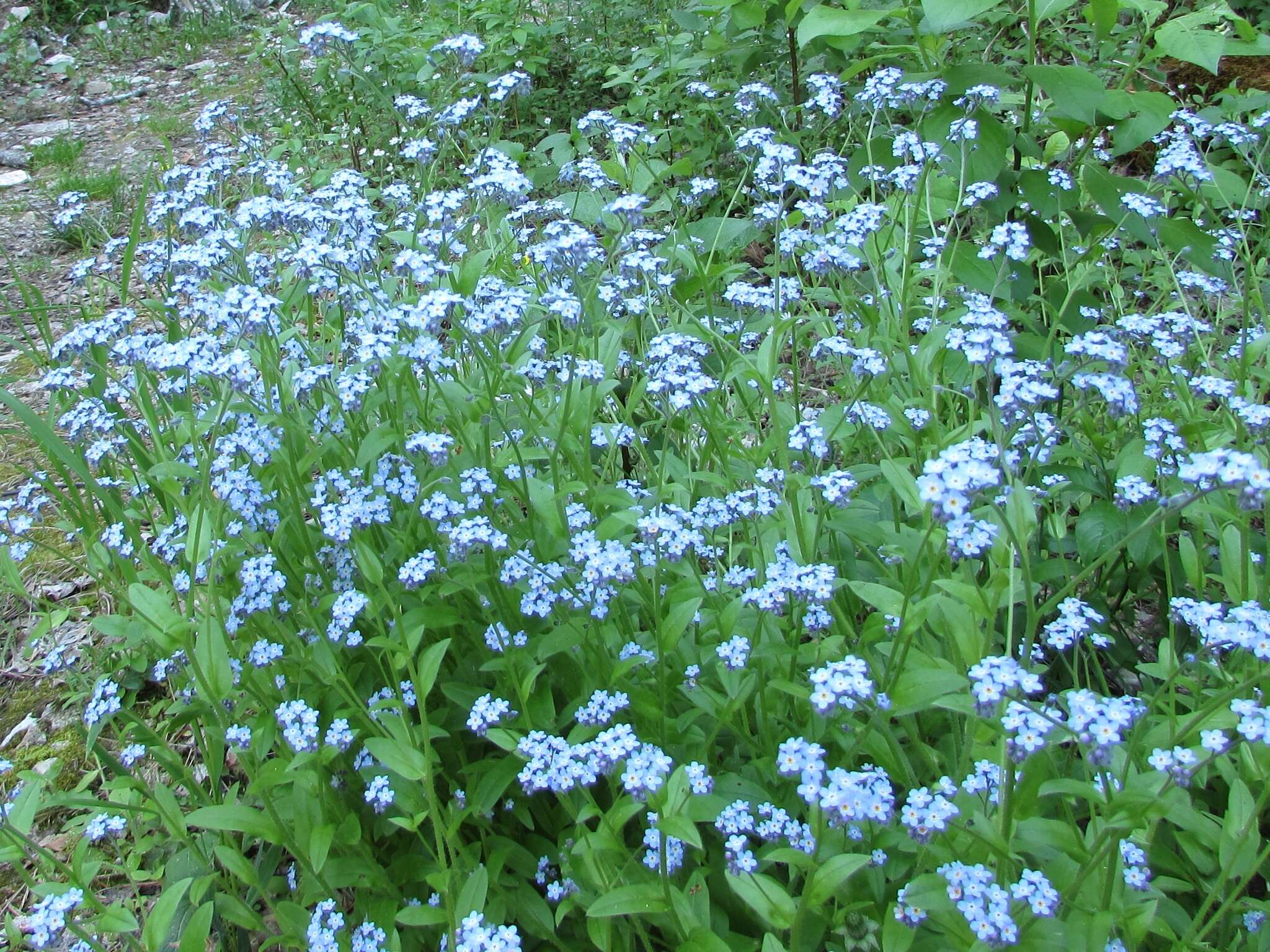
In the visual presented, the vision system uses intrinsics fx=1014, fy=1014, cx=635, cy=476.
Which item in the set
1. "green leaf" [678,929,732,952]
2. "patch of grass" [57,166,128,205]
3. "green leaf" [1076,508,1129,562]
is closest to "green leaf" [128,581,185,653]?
"green leaf" [678,929,732,952]

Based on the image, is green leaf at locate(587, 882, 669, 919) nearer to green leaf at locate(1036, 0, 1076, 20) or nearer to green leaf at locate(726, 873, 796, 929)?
green leaf at locate(726, 873, 796, 929)

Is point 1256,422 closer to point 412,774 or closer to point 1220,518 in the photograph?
point 1220,518

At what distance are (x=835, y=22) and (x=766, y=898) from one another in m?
2.67

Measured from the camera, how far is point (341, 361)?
3.64 meters

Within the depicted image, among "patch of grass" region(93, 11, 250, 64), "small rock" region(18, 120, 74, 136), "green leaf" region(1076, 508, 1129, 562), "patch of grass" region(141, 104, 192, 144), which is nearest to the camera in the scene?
"green leaf" region(1076, 508, 1129, 562)

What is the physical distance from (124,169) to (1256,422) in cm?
744

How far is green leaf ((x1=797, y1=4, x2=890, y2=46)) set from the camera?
127 inches

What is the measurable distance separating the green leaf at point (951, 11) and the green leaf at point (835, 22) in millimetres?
351

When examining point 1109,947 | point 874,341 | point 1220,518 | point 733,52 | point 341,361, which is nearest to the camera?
point 1109,947

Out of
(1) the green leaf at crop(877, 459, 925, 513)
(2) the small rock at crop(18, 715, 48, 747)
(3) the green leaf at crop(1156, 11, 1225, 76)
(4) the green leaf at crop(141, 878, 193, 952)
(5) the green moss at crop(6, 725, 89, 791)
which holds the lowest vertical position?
(2) the small rock at crop(18, 715, 48, 747)

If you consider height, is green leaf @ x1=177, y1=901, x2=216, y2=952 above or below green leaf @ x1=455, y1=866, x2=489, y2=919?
above

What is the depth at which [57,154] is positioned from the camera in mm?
7586

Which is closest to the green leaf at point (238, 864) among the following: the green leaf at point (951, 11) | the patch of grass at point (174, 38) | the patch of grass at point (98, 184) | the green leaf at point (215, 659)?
the green leaf at point (215, 659)

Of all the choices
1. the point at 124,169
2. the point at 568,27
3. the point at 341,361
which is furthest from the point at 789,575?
the point at 124,169
